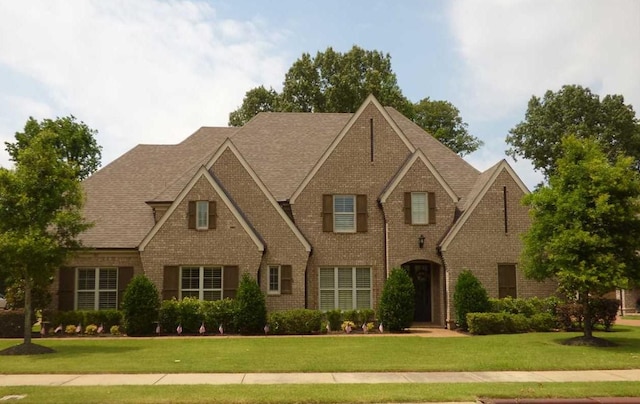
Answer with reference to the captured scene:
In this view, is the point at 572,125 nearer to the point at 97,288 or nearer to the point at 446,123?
the point at 446,123

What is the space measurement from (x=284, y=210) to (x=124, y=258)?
7249 millimetres

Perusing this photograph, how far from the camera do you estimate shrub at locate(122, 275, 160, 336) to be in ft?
76.1

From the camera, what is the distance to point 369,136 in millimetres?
28438

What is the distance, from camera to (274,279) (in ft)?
86.8

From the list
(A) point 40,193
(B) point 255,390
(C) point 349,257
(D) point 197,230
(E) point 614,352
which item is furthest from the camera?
(C) point 349,257

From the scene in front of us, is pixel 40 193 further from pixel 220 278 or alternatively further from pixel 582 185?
pixel 582 185

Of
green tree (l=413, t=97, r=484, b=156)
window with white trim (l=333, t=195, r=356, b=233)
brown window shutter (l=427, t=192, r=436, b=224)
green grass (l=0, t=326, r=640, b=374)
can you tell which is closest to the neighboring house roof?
brown window shutter (l=427, t=192, r=436, b=224)

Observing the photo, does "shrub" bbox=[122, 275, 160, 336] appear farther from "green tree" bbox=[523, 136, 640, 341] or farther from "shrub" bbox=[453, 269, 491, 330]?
"green tree" bbox=[523, 136, 640, 341]

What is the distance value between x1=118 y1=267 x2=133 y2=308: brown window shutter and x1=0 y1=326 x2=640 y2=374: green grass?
3.75 m

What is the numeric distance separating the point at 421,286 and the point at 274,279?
6.97 m

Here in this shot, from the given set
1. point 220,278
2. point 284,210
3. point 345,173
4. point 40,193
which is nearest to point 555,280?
point 345,173

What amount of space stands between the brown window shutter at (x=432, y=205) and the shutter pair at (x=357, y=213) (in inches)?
112

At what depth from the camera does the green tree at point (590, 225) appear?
18859 mm

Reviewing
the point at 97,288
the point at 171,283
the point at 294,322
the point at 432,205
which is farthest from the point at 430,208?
the point at 97,288
